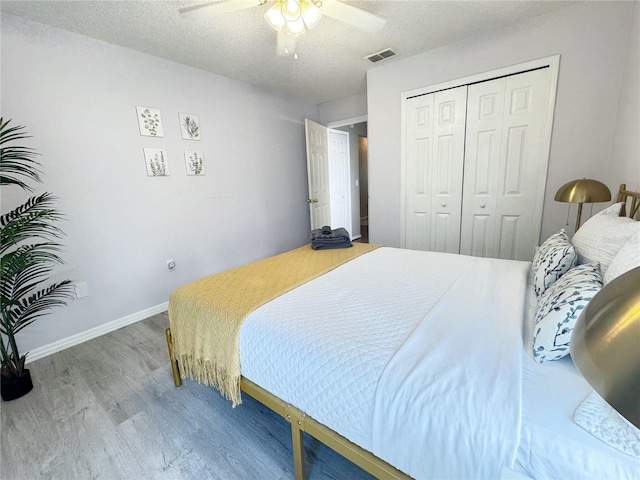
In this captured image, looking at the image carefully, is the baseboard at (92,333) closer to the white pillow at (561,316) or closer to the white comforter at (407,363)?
the white comforter at (407,363)

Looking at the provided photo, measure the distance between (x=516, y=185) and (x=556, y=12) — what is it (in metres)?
1.39

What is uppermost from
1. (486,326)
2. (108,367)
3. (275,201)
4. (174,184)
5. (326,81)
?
(326,81)

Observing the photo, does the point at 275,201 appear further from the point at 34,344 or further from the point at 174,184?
the point at 34,344

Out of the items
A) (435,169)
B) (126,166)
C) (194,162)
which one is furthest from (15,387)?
(435,169)

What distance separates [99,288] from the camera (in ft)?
7.84

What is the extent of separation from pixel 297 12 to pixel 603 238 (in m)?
1.95

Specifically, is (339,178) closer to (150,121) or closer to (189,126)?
(189,126)

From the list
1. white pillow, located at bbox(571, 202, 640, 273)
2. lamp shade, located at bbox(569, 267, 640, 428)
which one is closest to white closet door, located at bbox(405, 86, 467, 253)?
white pillow, located at bbox(571, 202, 640, 273)

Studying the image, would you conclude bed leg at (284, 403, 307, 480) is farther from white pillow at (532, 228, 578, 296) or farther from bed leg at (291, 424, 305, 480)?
white pillow at (532, 228, 578, 296)

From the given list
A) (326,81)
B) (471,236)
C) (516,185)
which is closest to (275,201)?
(326,81)

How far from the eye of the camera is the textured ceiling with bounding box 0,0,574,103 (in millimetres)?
1941

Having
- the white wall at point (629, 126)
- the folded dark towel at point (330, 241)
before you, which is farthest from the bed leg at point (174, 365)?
the white wall at point (629, 126)

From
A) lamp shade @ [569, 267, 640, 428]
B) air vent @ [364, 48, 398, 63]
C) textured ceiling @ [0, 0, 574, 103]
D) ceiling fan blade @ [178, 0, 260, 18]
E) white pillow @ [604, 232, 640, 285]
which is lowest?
white pillow @ [604, 232, 640, 285]

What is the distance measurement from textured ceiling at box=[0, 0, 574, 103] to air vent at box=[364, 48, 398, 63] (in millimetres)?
68
